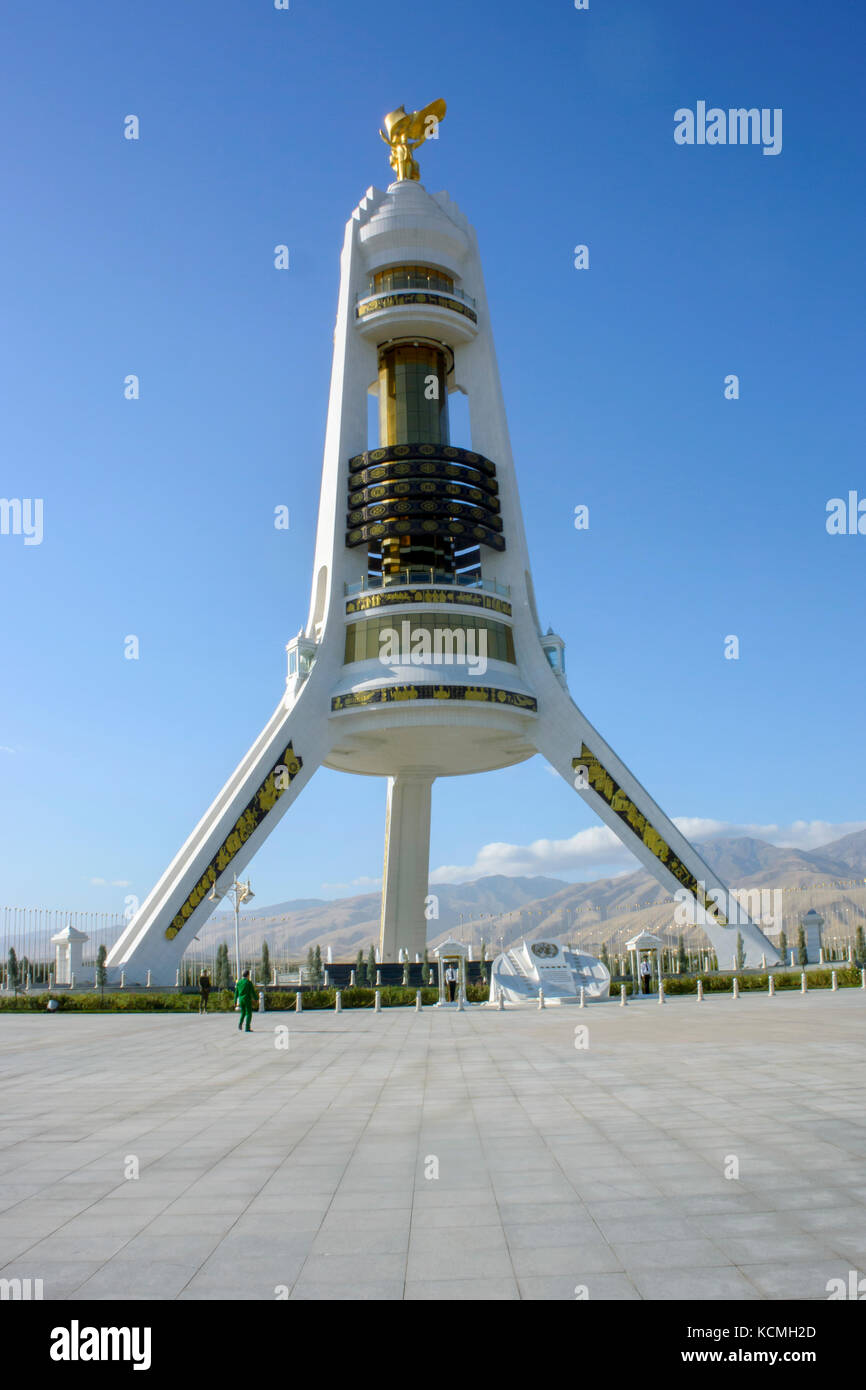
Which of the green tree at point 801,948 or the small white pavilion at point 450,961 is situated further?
the green tree at point 801,948

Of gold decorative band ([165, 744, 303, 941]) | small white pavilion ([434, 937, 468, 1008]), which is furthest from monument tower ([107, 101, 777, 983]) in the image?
small white pavilion ([434, 937, 468, 1008])

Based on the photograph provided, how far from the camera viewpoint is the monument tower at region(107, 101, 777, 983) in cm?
4712

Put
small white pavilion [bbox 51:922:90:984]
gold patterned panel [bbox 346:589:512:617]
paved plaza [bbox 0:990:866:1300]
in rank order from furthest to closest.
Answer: gold patterned panel [bbox 346:589:512:617] → small white pavilion [bbox 51:922:90:984] → paved plaza [bbox 0:990:866:1300]

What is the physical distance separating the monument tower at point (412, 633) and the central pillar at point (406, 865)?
11 centimetres

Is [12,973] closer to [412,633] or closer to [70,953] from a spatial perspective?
[70,953]

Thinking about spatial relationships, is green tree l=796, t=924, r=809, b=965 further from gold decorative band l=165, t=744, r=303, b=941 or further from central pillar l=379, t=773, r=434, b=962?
gold decorative band l=165, t=744, r=303, b=941

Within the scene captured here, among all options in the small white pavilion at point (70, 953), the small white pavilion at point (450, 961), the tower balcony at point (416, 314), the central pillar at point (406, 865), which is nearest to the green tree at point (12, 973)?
the small white pavilion at point (70, 953)

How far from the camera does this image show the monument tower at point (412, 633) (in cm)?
4712

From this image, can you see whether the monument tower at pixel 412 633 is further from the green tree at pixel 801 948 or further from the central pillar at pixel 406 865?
the green tree at pixel 801 948

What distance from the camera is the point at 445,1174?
945 centimetres

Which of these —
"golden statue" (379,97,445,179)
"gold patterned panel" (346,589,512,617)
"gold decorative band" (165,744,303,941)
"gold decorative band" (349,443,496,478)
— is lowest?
"gold decorative band" (165,744,303,941)

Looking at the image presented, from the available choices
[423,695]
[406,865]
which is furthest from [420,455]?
[406,865]

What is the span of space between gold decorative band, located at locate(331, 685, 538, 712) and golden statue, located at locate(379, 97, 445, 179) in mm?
34163

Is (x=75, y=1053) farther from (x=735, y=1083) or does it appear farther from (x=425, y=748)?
(x=425, y=748)
